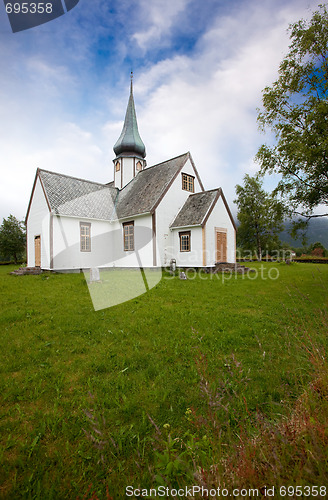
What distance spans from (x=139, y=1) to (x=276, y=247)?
36081mm

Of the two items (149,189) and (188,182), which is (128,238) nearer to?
(149,189)

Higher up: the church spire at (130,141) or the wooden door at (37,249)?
the church spire at (130,141)

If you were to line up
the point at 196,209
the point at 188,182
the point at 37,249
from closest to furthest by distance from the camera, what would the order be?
the point at 196,209
the point at 37,249
the point at 188,182

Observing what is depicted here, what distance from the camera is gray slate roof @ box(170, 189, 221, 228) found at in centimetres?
1697

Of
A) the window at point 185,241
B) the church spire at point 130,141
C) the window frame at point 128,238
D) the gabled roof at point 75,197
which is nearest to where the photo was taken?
the gabled roof at point 75,197

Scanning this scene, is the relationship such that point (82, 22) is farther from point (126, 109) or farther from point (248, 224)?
point (248, 224)

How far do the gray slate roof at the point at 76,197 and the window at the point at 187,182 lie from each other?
688 cm

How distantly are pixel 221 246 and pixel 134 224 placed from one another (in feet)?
23.6

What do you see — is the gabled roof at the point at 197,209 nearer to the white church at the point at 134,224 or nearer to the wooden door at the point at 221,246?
the white church at the point at 134,224

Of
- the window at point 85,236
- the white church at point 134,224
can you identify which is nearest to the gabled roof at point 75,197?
the white church at point 134,224

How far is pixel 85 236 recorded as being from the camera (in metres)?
18.3

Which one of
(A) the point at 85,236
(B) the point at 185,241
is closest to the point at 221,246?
(B) the point at 185,241

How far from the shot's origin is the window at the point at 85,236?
18.0 metres

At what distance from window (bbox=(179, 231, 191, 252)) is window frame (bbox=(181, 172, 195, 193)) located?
14.0 ft
